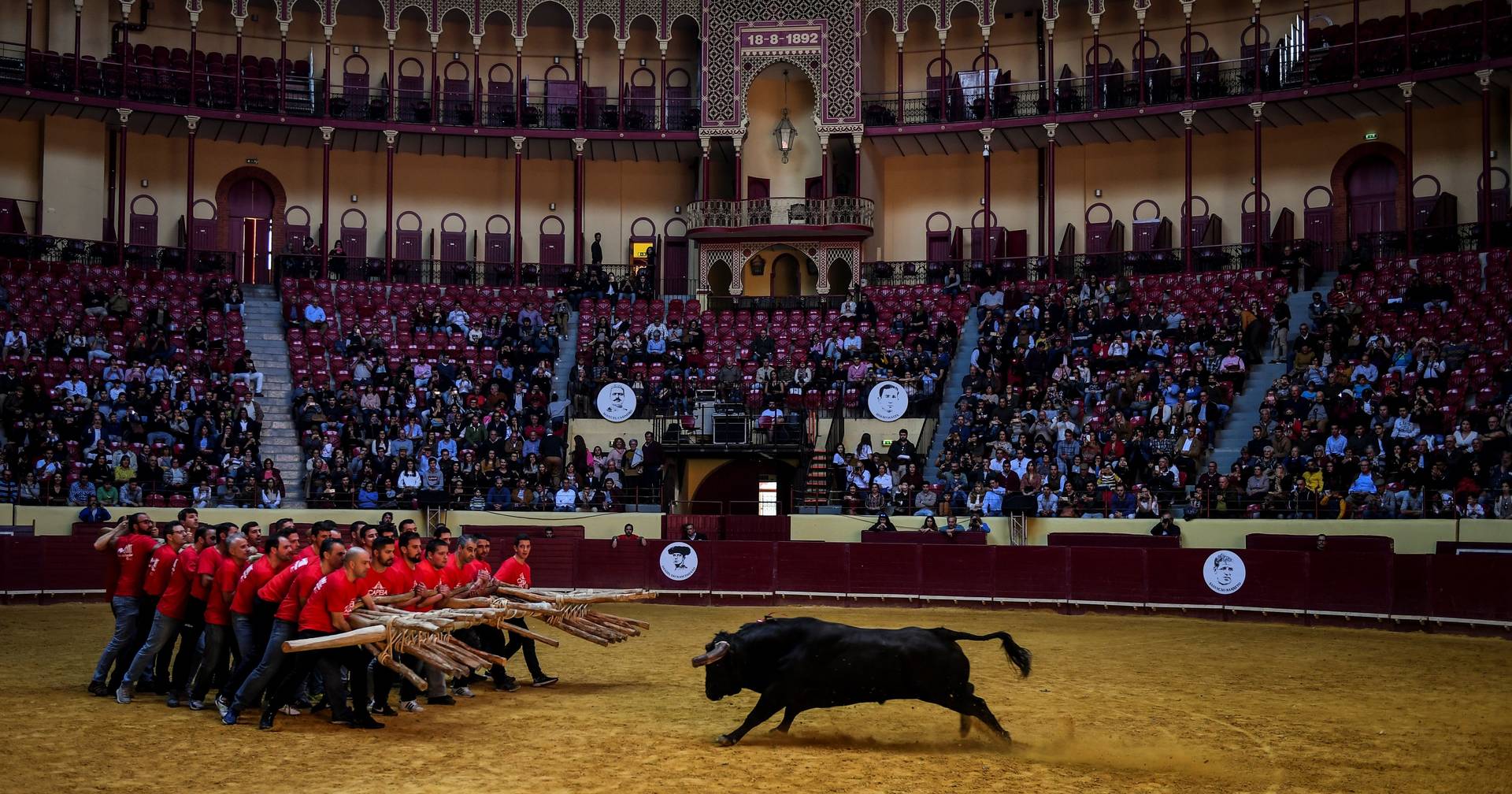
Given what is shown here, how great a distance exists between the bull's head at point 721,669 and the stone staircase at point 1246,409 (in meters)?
18.2

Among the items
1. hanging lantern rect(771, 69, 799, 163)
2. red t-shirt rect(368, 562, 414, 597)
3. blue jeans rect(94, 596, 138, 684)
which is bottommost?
blue jeans rect(94, 596, 138, 684)

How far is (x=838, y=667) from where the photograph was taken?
36.9 feet

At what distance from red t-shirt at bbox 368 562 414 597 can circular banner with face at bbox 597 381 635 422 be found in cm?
1844

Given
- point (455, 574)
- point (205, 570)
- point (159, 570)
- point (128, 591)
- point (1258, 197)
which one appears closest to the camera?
point (205, 570)

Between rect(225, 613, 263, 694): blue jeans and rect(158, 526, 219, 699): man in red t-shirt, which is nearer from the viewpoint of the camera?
rect(225, 613, 263, 694): blue jeans

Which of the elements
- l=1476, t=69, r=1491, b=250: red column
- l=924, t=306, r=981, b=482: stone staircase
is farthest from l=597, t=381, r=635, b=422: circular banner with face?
l=1476, t=69, r=1491, b=250: red column

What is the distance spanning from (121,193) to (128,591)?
26544 mm

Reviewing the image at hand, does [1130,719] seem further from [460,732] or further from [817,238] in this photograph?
[817,238]

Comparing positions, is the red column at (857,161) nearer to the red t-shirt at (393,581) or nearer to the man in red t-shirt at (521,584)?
the man in red t-shirt at (521,584)

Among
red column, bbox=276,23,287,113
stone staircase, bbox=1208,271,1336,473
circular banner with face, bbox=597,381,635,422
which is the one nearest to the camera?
stone staircase, bbox=1208,271,1336,473

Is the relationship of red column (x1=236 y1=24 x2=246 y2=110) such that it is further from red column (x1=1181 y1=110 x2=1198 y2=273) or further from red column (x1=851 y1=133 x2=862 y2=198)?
red column (x1=1181 y1=110 x2=1198 y2=273)

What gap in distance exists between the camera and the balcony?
39.1m

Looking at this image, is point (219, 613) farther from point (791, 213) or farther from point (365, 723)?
point (791, 213)

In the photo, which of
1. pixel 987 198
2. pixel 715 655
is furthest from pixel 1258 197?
pixel 715 655
